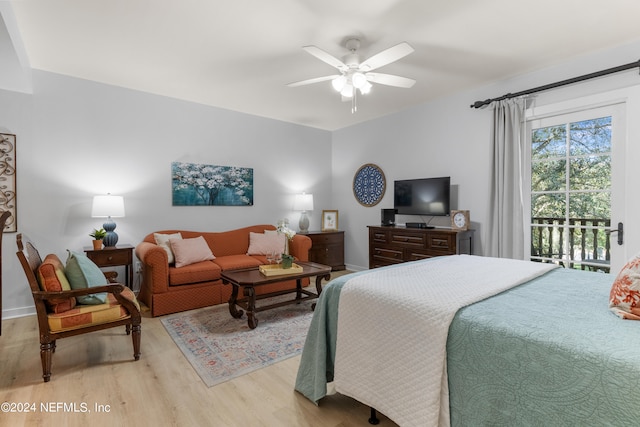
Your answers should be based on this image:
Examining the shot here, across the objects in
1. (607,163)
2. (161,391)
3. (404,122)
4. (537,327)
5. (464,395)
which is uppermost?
(404,122)

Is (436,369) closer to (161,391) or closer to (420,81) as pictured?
(161,391)

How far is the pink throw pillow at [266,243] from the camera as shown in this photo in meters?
4.41

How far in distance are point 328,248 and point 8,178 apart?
410cm

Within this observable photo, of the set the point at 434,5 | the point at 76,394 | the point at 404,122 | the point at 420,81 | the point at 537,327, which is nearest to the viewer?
the point at 537,327

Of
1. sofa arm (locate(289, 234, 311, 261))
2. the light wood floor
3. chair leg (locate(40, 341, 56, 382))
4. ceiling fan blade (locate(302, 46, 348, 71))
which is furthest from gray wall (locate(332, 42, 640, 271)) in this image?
chair leg (locate(40, 341, 56, 382))

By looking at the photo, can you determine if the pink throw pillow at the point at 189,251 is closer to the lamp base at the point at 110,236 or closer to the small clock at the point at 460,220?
the lamp base at the point at 110,236

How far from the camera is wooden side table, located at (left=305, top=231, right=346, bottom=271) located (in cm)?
517

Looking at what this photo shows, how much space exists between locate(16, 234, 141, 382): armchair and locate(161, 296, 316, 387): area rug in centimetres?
51

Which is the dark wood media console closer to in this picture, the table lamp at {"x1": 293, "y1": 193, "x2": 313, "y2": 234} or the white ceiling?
the table lamp at {"x1": 293, "y1": 193, "x2": 313, "y2": 234}

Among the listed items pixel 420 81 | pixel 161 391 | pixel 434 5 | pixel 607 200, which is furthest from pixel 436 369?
pixel 420 81

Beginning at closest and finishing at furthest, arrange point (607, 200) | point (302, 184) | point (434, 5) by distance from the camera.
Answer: point (434, 5) < point (607, 200) < point (302, 184)

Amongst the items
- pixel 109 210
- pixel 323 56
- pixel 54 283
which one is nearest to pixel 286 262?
pixel 54 283

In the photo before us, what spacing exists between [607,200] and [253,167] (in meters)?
4.34

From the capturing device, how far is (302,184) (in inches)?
220
